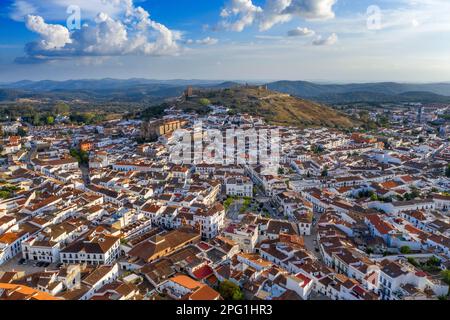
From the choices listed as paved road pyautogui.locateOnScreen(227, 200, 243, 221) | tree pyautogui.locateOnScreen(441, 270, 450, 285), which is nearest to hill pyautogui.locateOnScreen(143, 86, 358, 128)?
paved road pyautogui.locateOnScreen(227, 200, 243, 221)

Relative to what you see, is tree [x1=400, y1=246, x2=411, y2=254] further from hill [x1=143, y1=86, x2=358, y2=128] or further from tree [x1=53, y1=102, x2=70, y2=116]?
tree [x1=53, y1=102, x2=70, y2=116]

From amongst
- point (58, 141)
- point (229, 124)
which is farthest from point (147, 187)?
point (229, 124)

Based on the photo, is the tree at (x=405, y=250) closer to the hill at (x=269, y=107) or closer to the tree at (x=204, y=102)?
the hill at (x=269, y=107)

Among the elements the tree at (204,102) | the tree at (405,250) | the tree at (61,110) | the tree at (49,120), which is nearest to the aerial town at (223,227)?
the tree at (405,250)

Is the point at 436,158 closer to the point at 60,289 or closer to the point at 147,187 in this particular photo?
the point at 147,187

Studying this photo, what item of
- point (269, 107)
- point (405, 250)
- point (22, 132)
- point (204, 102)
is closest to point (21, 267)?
point (405, 250)
